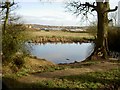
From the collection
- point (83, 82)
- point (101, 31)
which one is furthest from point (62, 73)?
point (101, 31)

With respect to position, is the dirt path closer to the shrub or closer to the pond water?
the shrub

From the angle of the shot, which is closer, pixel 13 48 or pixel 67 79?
pixel 67 79

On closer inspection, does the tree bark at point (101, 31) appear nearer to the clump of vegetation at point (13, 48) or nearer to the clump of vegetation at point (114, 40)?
the clump of vegetation at point (13, 48)

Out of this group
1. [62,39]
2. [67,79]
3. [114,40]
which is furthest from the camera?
[62,39]

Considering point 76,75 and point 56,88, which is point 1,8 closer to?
point 76,75

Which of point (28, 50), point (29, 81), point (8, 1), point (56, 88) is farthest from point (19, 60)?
point (8, 1)

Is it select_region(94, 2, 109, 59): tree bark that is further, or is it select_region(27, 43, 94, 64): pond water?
select_region(27, 43, 94, 64): pond water

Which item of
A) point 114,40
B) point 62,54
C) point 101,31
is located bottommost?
point 62,54

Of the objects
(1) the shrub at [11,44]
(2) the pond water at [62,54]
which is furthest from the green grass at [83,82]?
(2) the pond water at [62,54]

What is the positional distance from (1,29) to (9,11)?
22.8 feet

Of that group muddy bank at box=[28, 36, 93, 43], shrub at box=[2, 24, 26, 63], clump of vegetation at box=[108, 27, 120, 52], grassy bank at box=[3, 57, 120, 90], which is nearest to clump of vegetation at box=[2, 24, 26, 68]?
shrub at box=[2, 24, 26, 63]

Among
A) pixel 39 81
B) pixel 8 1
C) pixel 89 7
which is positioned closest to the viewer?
pixel 39 81

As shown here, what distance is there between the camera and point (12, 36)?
15.6 m

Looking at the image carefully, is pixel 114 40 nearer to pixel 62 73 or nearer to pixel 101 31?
pixel 101 31
